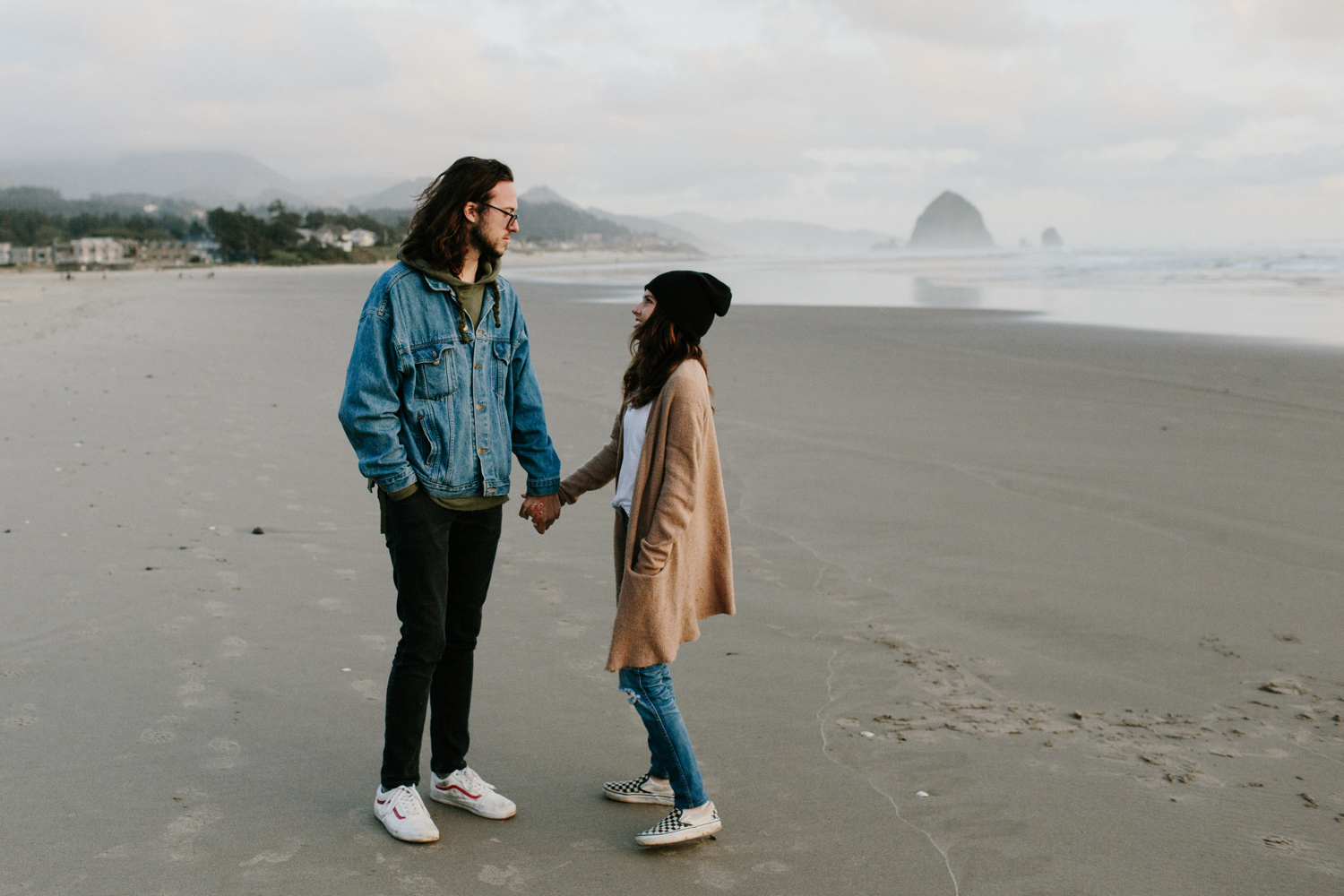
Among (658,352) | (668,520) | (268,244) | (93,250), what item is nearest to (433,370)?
Result: (658,352)

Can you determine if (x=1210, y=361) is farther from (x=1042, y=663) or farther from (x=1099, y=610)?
(x=1042, y=663)

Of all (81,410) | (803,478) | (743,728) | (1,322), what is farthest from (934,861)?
(1,322)

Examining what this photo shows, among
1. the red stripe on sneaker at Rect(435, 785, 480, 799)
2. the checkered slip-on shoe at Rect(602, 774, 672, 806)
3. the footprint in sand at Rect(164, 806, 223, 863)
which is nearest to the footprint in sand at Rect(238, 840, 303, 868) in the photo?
the footprint in sand at Rect(164, 806, 223, 863)

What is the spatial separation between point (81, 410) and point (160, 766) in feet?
22.4

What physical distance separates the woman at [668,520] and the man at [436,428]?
1.19ft

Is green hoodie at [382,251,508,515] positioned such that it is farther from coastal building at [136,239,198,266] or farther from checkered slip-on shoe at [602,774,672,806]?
coastal building at [136,239,198,266]

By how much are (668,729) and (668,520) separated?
60 cm

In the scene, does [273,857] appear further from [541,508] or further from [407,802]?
[541,508]

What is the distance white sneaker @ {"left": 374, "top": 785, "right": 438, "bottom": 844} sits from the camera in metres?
2.67

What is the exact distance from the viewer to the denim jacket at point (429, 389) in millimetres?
2516

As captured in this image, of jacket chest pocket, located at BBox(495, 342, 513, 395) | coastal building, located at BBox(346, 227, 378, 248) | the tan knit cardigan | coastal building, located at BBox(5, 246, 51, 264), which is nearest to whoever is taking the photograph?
the tan knit cardigan

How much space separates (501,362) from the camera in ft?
9.14

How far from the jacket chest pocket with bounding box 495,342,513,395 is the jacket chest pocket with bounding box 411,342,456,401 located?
6.3 inches

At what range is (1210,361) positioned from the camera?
39.7ft
